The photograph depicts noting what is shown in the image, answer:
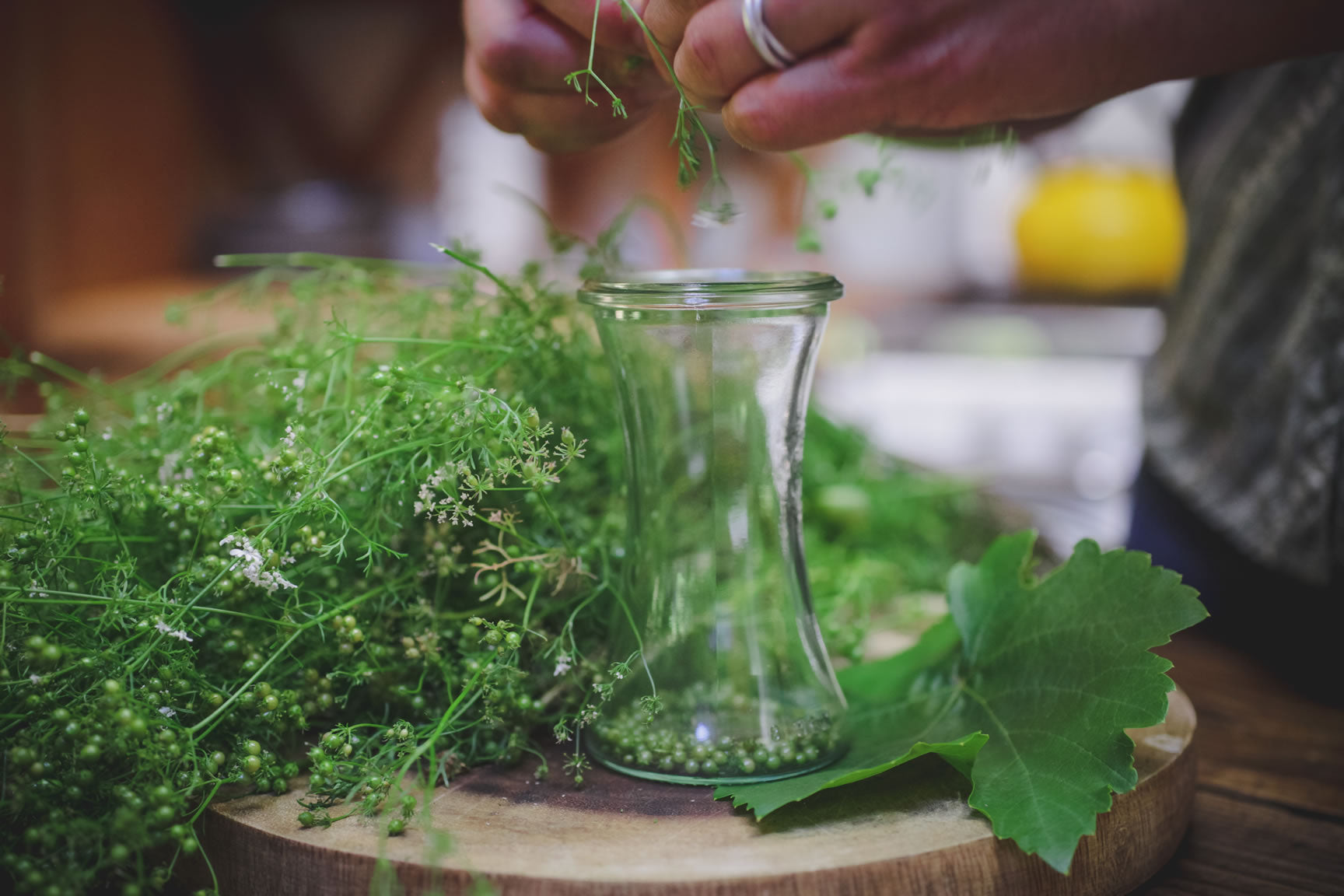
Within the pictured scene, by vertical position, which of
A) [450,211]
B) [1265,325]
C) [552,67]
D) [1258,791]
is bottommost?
[1258,791]

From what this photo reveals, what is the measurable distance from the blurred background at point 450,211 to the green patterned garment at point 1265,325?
0.69 metres

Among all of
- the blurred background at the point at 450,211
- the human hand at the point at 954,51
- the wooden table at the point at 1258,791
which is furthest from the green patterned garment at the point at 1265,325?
the blurred background at the point at 450,211

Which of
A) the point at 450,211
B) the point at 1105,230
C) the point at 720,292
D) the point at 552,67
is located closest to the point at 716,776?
the point at 720,292

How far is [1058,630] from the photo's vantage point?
0.43m

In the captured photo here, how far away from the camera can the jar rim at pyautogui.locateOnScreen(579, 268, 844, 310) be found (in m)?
0.39

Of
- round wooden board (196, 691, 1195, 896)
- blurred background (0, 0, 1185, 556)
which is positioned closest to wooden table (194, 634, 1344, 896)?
round wooden board (196, 691, 1195, 896)

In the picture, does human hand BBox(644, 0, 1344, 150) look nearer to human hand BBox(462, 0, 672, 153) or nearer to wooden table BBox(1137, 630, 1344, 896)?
human hand BBox(462, 0, 672, 153)

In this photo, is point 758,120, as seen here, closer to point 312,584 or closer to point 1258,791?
point 312,584

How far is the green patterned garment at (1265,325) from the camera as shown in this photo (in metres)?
0.62

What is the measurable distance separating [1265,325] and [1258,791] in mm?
386

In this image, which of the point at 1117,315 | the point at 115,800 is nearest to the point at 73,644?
the point at 115,800

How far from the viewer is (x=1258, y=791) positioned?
0.48 metres

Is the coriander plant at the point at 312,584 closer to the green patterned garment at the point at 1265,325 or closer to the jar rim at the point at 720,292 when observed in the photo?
the jar rim at the point at 720,292

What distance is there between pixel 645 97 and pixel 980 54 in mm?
167
